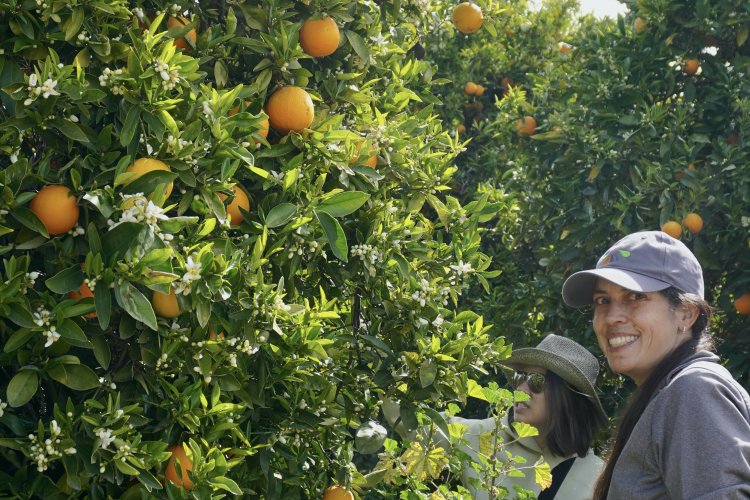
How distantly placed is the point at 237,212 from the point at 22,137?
1.56 feet

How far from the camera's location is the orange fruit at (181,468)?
6.12 feet

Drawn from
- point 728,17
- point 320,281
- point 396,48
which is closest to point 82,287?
point 320,281

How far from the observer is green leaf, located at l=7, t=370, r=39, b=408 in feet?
5.63

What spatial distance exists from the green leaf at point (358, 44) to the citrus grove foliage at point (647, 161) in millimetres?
1327

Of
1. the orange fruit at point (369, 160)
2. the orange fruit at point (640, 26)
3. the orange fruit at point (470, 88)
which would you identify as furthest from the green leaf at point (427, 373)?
the orange fruit at point (470, 88)

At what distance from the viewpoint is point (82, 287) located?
1822mm

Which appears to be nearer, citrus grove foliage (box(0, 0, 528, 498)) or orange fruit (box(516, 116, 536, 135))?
citrus grove foliage (box(0, 0, 528, 498))

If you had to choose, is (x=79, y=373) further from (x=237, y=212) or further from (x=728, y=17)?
(x=728, y=17)

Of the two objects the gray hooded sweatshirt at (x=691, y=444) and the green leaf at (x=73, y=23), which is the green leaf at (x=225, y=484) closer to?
the gray hooded sweatshirt at (x=691, y=444)

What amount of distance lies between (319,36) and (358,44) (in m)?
0.15

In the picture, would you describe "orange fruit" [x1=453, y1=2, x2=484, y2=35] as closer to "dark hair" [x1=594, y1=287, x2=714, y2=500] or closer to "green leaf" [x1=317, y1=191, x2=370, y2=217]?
"green leaf" [x1=317, y1=191, x2=370, y2=217]

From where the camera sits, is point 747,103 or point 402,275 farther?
point 747,103

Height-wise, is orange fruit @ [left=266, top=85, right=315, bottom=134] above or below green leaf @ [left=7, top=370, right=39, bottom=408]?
above

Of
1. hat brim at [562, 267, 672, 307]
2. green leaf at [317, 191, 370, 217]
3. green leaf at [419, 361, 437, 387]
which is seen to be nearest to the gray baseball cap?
hat brim at [562, 267, 672, 307]
